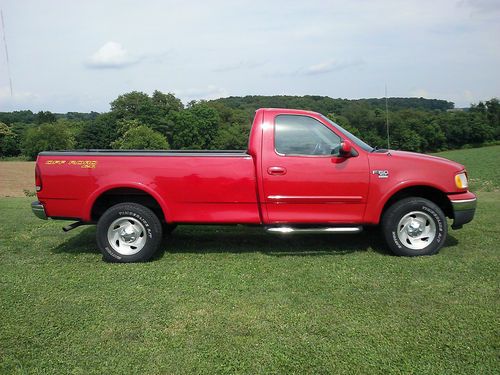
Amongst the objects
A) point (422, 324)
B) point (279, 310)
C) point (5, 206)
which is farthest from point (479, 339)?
point (5, 206)

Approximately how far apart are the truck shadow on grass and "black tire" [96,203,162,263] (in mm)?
369

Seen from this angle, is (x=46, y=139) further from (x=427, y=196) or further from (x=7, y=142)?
(x=427, y=196)

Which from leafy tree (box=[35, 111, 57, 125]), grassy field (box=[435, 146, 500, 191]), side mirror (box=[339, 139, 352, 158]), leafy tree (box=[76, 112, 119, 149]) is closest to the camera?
side mirror (box=[339, 139, 352, 158])

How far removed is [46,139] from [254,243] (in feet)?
211

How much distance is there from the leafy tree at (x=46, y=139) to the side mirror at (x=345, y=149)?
6281 centimetres

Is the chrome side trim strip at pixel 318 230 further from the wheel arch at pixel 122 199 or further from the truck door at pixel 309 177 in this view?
the wheel arch at pixel 122 199

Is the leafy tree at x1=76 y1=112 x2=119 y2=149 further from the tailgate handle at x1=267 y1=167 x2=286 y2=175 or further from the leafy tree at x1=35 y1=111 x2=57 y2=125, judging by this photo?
the tailgate handle at x1=267 y1=167 x2=286 y2=175

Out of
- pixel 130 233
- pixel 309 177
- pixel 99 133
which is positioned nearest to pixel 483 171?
pixel 309 177

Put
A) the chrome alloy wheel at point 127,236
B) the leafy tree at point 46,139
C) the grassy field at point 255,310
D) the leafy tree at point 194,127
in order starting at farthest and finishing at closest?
1. the leafy tree at point 46,139
2. the leafy tree at point 194,127
3. the chrome alloy wheel at point 127,236
4. the grassy field at point 255,310

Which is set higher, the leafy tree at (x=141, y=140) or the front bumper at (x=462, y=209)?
the leafy tree at (x=141, y=140)

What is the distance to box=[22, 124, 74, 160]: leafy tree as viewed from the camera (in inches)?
2458

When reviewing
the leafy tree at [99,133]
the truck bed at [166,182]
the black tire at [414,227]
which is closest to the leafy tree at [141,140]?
the leafy tree at [99,133]

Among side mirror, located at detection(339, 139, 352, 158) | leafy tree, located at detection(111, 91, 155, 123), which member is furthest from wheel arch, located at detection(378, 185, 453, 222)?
leafy tree, located at detection(111, 91, 155, 123)

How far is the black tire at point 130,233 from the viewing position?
5289 millimetres
